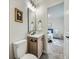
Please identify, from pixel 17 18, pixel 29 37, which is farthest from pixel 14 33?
pixel 29 37

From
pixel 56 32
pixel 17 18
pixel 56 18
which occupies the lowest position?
pixel 56 32

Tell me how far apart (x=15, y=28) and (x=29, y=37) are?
97cm

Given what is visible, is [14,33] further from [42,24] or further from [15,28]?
[42,24]

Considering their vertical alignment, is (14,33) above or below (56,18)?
below
